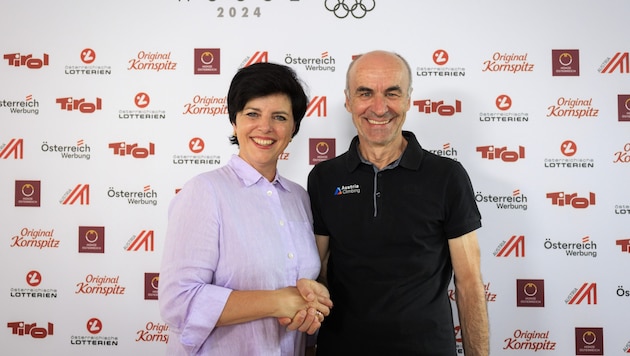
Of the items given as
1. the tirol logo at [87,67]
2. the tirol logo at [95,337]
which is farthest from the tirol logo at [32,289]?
the tirol logo at [87,67]

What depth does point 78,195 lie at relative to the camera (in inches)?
94.1

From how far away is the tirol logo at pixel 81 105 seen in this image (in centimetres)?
240

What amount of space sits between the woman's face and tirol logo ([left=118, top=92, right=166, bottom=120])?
44.3 inches

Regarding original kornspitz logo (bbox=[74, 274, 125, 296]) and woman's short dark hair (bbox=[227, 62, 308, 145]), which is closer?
woman's short dark hair (bbox=[227, 62, 308, 145])

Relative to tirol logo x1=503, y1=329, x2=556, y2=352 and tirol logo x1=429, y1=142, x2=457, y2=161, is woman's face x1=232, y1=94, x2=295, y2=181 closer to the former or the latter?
tirol logo x1=429, y1=142, x2=457, y2=161

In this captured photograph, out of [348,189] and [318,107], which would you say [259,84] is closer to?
[348,189]

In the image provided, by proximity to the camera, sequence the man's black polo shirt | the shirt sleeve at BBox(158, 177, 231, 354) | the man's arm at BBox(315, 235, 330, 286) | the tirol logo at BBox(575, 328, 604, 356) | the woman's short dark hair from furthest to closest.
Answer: the tirol logo at BBox(575, 328, 604, 356) < the man's arm at BBox(315, 235, 330, 286) < the man's black polo shirt < the woman's short dark hair < the shirt sleeve at BBox(158, 177, 231, 354)

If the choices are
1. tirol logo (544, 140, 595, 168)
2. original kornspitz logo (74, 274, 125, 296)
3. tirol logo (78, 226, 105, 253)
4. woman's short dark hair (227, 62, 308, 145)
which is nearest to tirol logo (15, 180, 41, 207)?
tirol logo (78, 226, 105, 253)

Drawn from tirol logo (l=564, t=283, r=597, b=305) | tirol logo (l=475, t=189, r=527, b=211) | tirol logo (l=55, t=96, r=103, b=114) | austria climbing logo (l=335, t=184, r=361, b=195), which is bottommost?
tirol logo (l=564, t=283, r=597, b=305)

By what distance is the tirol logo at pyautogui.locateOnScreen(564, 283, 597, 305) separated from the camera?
231 cm

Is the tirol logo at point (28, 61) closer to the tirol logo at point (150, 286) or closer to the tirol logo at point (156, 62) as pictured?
the tirol logo at point (156, 62)

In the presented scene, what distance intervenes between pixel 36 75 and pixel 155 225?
3.52ft

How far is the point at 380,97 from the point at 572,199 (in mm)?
1420

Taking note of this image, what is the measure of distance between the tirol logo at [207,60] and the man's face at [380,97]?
1.06 meters
